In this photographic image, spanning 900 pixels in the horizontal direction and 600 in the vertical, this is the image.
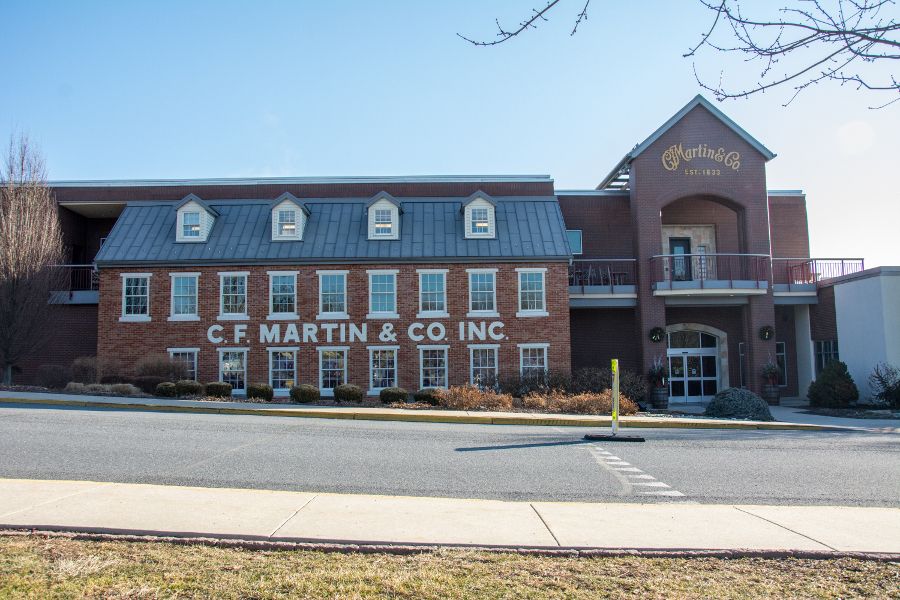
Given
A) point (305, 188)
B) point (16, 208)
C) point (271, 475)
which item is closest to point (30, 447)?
point (271, 475)

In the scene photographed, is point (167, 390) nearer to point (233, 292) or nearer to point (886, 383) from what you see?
point (233, 292)

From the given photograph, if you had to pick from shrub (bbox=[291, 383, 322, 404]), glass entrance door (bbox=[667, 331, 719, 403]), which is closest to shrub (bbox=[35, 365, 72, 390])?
shrub (bbox=[291, 383, 322, 404])

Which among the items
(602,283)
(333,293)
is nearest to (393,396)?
(333,293)

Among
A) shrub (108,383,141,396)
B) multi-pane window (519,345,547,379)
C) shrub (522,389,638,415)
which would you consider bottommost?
shrub (522,389,638,415)

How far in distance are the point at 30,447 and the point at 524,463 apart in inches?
299

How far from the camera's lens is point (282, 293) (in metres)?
25.8

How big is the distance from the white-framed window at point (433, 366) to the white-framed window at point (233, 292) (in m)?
6.74

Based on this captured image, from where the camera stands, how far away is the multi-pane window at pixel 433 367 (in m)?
25.3

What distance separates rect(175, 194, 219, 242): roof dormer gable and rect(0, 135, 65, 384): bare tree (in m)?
4.33

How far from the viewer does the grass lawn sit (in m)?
4.86

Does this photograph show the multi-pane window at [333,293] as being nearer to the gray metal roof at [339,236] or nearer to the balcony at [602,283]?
the gray metal roof at [339,236]

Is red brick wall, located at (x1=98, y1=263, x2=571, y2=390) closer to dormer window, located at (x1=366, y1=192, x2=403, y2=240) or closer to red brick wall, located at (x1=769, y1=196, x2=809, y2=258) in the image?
dormer window, located at (x1=366, y1=192, x2=403, y2=240)

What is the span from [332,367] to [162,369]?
18.5 ft

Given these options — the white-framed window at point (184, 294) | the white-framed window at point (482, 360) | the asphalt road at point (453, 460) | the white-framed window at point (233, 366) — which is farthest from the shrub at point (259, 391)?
the white-framed window at point (482, 360)
